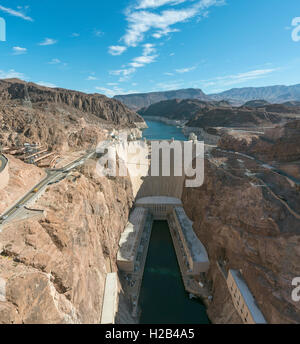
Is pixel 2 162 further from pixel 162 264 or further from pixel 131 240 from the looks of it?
pixel 162 264

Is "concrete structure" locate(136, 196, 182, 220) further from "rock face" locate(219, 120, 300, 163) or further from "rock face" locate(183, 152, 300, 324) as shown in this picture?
"rock face" locate(219, 120, 300, 163)

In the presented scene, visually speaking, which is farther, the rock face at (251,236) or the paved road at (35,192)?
the rock face at (251,236)

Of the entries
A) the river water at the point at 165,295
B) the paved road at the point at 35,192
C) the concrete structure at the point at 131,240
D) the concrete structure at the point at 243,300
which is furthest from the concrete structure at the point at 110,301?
the concrete structure at the point at 243,300

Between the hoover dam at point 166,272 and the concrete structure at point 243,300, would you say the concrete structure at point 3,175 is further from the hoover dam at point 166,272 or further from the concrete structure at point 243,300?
the concrete structure at point 243,300

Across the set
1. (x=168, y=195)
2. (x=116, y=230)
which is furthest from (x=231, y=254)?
(x=168, y=195)

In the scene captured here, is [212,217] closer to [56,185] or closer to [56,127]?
[56,185]

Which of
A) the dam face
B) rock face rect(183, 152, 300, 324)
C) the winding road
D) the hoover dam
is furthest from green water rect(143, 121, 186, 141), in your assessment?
the winding road
